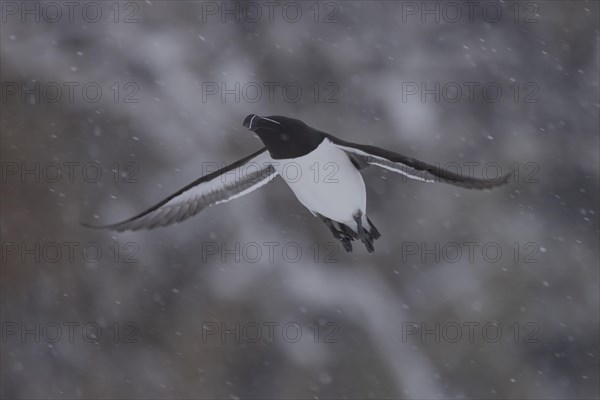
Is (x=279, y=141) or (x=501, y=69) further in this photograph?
(x=501, y=69)

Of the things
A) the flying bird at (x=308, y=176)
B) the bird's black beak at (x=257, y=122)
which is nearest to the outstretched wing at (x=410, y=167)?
the flying bird at (x=308, y=176)

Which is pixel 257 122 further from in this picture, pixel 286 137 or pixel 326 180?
pixel 326 180

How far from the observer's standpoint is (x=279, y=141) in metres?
3.48

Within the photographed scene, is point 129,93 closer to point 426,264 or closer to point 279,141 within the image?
point 426,264

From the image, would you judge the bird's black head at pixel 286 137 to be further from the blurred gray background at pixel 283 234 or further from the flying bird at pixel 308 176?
the blurred gray background at pixel 283 234

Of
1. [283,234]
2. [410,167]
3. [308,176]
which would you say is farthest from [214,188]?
[283,234]

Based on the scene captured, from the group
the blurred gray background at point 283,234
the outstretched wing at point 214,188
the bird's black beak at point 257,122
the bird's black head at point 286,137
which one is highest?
the bird's black beak at point 257,122

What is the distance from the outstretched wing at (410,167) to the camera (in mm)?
3270

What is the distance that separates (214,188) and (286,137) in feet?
1.99

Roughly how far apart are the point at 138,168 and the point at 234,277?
1.17 meters

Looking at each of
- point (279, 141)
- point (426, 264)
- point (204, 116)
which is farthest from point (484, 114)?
point (279, 141)

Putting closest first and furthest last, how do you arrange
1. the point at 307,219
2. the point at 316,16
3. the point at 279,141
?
the point at 279,141, the point at 307,219, the point at 316,16

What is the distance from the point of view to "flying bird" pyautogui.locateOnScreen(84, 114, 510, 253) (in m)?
3.45

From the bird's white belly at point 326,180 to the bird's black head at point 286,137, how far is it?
0.16 ft
